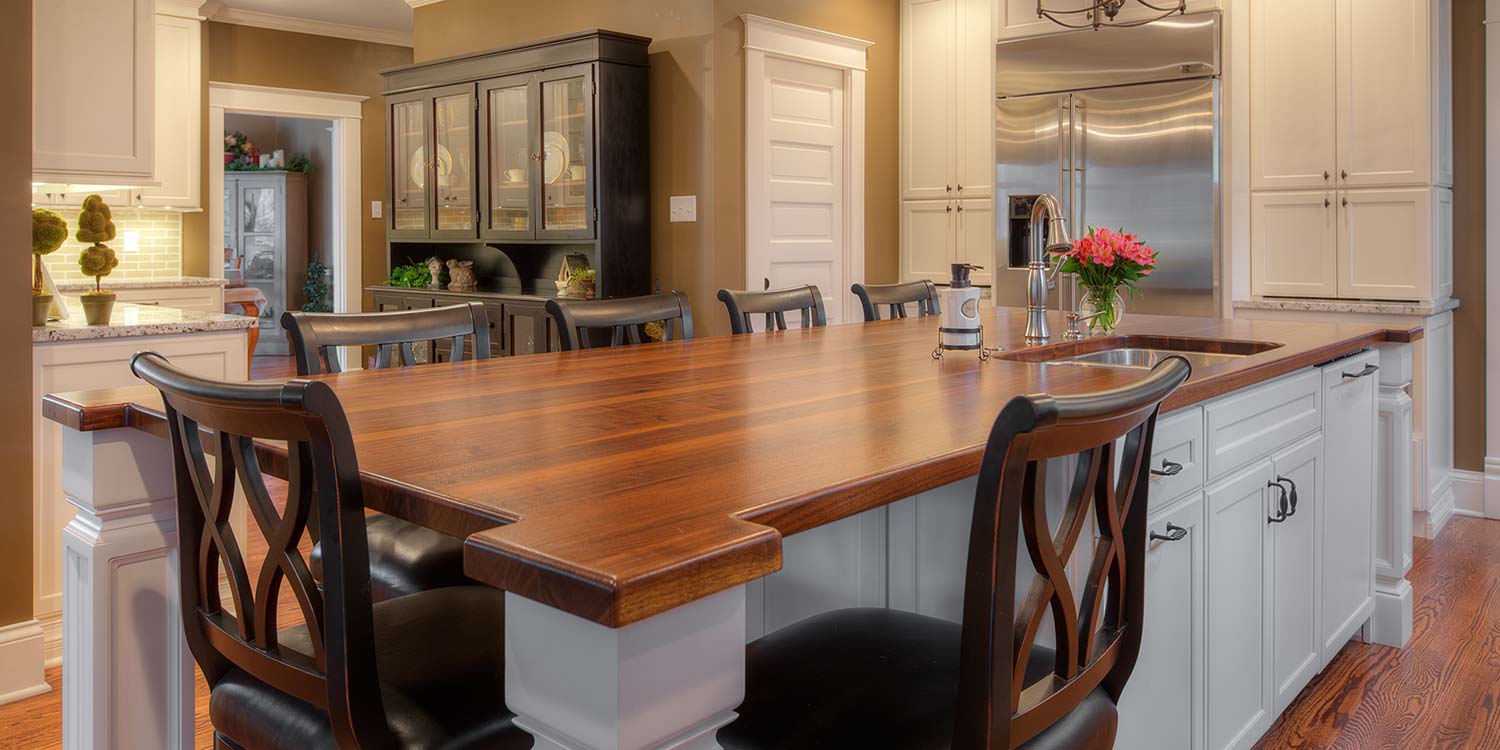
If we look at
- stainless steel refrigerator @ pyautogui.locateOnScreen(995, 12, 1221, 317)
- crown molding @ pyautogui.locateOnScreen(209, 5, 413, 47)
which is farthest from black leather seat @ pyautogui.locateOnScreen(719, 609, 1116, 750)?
crown molding @ pyautogui.locateOnScreen(209, 5, 413, 47)

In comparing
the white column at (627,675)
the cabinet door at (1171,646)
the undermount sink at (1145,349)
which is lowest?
the cabinet door at (1171,646)

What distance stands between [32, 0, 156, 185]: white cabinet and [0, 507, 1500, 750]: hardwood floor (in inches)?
64.8

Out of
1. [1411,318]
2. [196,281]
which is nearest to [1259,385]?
[1411,318]

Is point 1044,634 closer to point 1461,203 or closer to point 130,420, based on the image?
point 130,420

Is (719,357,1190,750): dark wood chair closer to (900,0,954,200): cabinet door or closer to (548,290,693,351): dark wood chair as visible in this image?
(548,290,693,351): dark wood chair

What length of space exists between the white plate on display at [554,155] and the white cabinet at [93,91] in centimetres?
201

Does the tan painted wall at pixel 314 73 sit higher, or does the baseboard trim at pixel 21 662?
the tan painted wall at pixel 314 73

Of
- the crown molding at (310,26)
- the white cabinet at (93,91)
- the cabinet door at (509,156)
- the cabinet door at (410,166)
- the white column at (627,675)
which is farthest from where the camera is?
the crown molding at (310,26)

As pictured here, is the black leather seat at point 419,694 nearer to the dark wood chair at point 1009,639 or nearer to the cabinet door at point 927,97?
the dark wood chair at point 1009,639

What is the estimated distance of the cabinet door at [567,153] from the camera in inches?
207

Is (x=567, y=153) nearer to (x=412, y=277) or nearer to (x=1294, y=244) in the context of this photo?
(x=412, y=277)

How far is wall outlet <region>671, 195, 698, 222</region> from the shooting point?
17.3 ft

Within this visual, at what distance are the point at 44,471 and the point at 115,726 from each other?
159cm

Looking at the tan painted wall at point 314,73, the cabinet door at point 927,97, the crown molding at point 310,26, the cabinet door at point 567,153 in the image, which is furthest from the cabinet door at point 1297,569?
the crown molding at point 310,26
